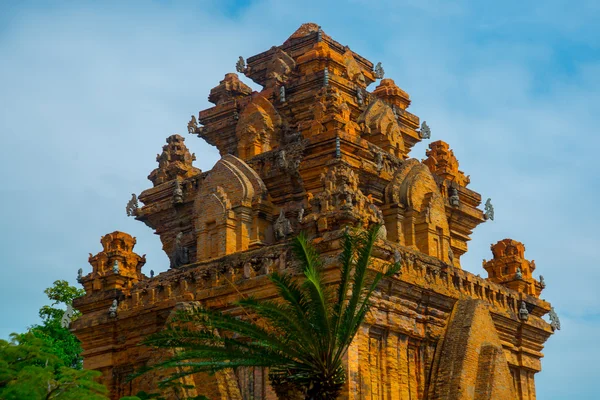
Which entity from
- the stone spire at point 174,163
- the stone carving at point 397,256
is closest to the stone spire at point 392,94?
the stone spire at point 174,163

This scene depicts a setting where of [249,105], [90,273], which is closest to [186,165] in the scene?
[249,105]

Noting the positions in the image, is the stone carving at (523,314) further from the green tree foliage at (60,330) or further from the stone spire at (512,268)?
the green tree foliage at (60,330)

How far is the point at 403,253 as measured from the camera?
90.6 ft

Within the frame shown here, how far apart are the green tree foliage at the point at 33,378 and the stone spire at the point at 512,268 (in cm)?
1448

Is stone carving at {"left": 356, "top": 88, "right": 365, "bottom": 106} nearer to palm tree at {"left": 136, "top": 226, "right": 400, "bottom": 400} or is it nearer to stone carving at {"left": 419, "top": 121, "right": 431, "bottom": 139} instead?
stone carving at {"left": 419, "top": 121, "right": 431, "bottom": 139}

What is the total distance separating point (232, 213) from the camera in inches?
1242

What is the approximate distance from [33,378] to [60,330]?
25547 millimetres

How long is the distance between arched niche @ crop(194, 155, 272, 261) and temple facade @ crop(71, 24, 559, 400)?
0.04 meters

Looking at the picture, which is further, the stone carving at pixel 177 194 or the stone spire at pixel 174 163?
the stone spire at pixel 174 163

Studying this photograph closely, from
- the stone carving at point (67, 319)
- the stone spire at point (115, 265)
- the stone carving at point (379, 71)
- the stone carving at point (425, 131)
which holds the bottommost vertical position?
the stone carving at point (67, 319)

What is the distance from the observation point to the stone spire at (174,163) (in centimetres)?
3541

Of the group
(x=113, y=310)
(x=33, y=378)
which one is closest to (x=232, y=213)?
(x=113, y=310)

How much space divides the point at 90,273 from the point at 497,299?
1192 centimetres

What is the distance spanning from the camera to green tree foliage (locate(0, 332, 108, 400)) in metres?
22.2
